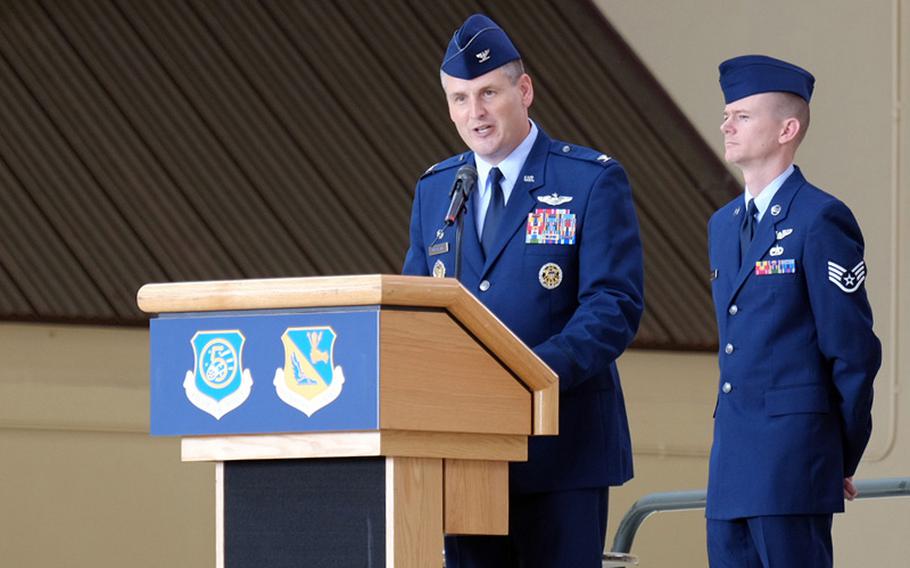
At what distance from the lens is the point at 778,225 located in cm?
297

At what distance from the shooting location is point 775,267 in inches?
116

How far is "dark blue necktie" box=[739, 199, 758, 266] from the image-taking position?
3.03 meters

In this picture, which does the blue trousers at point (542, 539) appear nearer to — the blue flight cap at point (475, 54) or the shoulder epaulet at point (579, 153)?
the shoulder epaulet at point (579, 153)

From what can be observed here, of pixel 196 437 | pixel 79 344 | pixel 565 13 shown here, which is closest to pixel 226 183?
pixel 79 344

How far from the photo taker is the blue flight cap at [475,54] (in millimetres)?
2607

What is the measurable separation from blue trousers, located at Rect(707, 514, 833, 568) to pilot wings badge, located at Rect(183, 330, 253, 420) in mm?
1080

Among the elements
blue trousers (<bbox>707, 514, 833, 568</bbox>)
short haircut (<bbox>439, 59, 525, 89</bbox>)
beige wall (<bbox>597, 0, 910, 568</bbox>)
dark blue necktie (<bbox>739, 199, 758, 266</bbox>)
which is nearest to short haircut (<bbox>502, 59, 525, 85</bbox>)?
short haircut (<bbox>439, 59, 525, 89</bbox>)

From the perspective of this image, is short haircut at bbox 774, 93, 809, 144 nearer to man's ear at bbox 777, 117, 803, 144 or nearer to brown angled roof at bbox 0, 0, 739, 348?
man's ear at bbox 777, 117, 803, 144

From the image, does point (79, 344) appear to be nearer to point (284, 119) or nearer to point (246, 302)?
point (284, 119)

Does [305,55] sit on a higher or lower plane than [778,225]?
higher

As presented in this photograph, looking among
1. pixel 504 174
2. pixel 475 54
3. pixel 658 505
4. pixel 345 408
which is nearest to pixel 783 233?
pixel 504 174

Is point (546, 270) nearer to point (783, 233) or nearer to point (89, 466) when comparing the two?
point (783, 233)

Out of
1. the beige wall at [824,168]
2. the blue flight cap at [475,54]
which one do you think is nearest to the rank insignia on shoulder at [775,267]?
the blue flight cap at [475,54]

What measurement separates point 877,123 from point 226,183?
239cm
